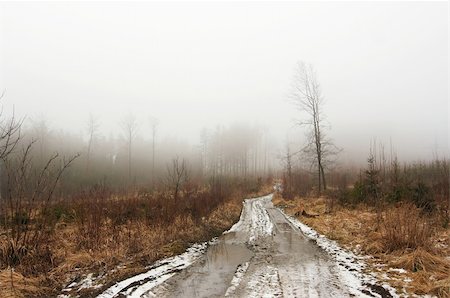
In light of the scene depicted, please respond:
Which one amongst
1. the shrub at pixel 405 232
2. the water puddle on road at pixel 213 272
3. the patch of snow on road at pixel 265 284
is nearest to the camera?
the patch of snow on road at pixel 265 284

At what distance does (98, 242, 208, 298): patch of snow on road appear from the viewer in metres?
5.49

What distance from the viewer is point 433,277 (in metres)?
5.51

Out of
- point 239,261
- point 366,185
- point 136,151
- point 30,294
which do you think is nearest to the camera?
point 30,294

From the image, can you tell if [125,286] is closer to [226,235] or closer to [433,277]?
[433,277]

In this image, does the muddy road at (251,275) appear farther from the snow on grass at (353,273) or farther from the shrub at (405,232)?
the shrub at (405,232)

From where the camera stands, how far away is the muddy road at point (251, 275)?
5.39 meters

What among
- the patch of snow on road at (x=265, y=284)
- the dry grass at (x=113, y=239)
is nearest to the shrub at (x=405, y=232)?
the patch of snow on road at (x=265, y=284)

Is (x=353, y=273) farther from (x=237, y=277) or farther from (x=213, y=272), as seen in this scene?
(x=213, y=272)

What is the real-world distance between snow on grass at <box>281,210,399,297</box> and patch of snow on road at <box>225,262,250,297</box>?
80.6 inches

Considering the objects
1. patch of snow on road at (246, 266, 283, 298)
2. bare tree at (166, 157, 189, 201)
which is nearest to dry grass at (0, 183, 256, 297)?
bare tree at (166, 157, 189, 201)

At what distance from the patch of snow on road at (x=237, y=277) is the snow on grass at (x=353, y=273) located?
80.6 inches

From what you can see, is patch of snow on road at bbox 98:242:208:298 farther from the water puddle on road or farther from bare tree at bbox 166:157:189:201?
bare tree at bbox 166:157:189:201

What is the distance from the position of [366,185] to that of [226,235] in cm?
821

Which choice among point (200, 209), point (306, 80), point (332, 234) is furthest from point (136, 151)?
point (332, 234)
